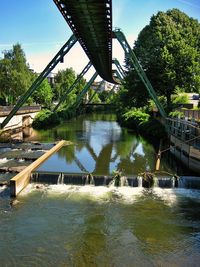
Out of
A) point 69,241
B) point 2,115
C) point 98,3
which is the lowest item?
point 69,241

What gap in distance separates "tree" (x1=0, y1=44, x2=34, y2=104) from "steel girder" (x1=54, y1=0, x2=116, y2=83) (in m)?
30.4

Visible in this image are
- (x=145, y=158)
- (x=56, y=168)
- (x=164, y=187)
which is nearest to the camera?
(x=164, y=187)

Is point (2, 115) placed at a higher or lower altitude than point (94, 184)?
higher

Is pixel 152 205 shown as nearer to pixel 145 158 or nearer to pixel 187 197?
pixel 187 197

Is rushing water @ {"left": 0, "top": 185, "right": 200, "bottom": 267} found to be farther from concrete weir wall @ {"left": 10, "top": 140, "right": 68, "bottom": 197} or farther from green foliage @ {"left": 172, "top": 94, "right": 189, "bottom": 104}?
green foliage @ {"left": 172, "top": 94, "right": 189, "bottom": 104}

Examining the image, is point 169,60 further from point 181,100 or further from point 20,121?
point 20,121

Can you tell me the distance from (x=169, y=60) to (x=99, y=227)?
97.4 feet

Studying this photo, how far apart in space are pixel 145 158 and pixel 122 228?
1472 centimetres

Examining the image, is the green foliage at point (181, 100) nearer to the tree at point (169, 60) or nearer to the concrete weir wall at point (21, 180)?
the tree at point (169, 60)

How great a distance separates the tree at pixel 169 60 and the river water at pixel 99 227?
24.1 m

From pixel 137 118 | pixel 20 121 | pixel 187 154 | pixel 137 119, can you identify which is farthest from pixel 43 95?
pixel 187 154

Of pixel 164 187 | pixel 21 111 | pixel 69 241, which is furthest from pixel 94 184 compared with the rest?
pixel 21 111

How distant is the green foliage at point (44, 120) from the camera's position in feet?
185

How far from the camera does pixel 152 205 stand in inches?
680
